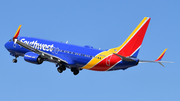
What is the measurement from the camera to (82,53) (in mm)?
59125

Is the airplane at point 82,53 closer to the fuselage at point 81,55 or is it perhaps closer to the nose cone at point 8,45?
the fuselage at point 81,55

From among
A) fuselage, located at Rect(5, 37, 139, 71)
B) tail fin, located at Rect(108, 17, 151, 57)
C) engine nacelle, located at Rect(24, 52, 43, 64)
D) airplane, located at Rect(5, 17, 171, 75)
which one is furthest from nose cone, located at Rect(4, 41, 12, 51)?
tail fin, located at Rect(108, 17, 151, 57)

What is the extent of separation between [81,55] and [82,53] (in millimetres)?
354

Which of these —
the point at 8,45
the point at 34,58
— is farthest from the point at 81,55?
the point at 8,45

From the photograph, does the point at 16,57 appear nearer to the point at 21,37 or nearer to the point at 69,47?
the point at 21,37

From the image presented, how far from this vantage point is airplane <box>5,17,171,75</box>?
181 ft

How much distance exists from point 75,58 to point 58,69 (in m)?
4.02

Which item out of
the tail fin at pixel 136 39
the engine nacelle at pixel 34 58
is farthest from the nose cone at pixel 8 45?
the tail fin at pixel 136 39

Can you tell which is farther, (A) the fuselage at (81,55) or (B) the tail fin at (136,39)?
(A) the fuselage at (81,55)

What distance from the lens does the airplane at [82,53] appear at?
55.1 meters

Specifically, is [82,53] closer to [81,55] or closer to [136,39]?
[81,55]

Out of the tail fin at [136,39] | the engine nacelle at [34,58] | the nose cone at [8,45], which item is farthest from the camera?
the nose cone at [8,45]

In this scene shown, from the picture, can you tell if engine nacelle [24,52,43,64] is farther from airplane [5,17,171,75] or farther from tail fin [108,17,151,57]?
tail fin [108,17,151,57]

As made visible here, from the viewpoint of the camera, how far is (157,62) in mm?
54719
